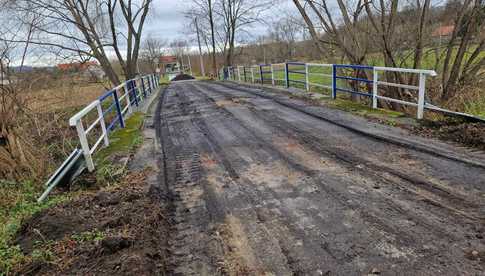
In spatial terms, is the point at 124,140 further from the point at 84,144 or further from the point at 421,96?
the point at 421,96

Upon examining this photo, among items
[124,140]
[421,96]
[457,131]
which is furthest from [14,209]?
[421,96]

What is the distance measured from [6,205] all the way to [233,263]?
3.53 meters

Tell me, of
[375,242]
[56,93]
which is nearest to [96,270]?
[375,242]

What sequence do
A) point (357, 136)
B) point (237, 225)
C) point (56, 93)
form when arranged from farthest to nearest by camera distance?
point (56, 93), point (357, 136), point (237, 225)

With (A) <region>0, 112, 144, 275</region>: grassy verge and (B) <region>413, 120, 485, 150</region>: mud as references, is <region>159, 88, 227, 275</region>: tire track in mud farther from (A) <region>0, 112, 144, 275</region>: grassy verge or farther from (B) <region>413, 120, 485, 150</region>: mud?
(B) <region>413, 120, 485, 150</region>: mud

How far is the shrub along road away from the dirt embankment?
219mm

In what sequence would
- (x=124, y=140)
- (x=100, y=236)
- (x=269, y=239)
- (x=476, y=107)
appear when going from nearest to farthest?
(x=269, y=239) < (x=100, y=236) < (x=124, y=140) < (x=476, y=107)

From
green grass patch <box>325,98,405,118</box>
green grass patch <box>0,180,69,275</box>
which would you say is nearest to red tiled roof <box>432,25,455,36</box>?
green grass patch <box>325,98,405,118</box>

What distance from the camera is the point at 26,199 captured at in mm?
4223

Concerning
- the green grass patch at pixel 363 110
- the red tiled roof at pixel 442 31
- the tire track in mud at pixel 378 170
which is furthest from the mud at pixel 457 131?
the red tiled roof at pixel 442 31

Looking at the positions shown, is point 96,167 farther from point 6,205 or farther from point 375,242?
point 375,242

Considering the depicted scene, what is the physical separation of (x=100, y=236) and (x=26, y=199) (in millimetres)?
2081

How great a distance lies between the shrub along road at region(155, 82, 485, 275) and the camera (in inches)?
95.0

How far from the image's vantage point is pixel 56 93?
24.0 feet
